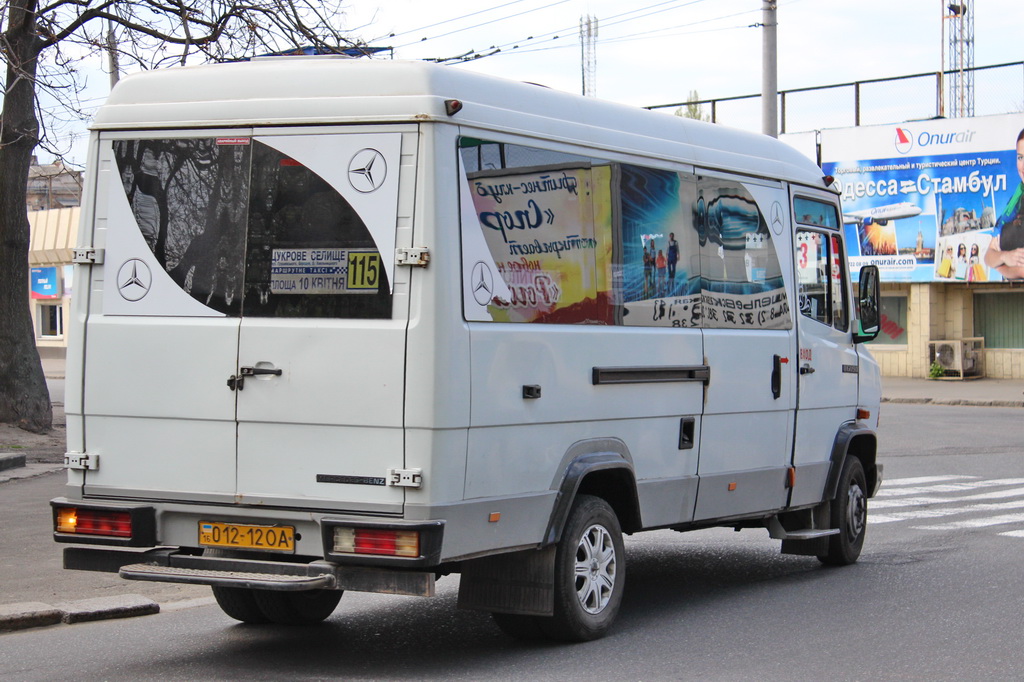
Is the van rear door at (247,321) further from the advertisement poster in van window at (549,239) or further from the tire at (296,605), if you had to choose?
the tire at (296,605)

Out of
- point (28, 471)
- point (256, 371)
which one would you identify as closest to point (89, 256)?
point (256, 371)

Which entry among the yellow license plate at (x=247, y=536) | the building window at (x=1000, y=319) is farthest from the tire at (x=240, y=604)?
the building window at (x=1000, y=319)

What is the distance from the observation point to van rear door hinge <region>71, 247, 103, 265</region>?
270 inches

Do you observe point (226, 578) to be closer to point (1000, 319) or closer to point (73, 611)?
point (73, 611)

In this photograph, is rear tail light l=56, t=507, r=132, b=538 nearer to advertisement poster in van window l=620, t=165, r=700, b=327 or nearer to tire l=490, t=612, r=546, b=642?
tire l=490, t=612, r=546, b=642

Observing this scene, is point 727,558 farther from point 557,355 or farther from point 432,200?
point 432,200

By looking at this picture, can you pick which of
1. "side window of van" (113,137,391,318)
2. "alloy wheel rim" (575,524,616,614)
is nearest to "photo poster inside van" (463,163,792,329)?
"side window of van" (113,137,391,318)

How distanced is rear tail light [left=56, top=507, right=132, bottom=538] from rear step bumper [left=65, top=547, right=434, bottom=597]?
4.3 inches

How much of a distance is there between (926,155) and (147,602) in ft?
95.7

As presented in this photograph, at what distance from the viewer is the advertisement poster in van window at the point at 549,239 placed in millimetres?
6660

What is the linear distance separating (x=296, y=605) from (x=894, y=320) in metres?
29.7

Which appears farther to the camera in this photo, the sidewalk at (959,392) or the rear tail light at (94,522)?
the sidewalk at (959,392)

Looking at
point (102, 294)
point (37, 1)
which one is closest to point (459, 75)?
point (102, 294)

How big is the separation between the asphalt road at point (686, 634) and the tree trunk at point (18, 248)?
10.9 metres
